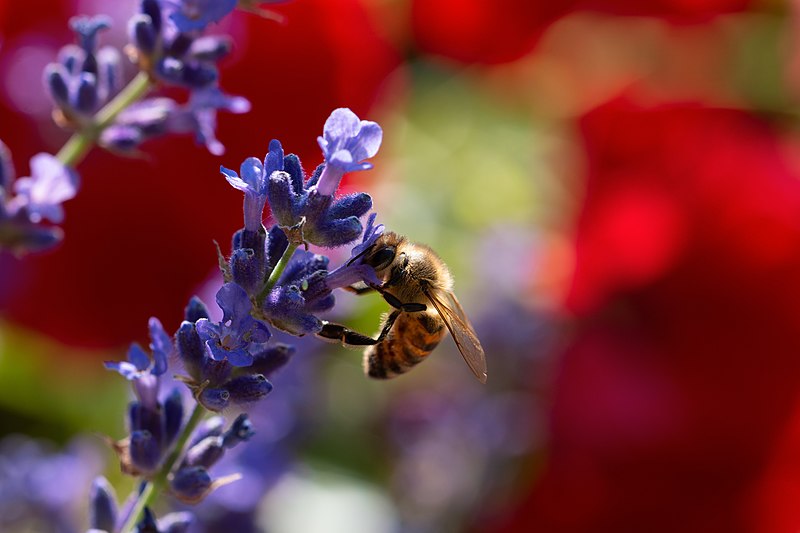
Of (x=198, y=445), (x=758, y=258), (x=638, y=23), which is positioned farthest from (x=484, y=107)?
(x=198, y=445)

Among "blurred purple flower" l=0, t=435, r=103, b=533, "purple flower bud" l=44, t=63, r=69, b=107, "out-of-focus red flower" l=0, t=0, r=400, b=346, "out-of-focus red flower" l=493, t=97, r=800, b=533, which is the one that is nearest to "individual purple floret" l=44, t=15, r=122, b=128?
"purple flower bud" l=44, t=63, r=69, b=107

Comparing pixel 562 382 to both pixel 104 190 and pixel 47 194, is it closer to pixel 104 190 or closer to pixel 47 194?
pixel 104 190

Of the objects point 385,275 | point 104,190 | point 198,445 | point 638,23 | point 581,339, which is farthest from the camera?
point 638,23

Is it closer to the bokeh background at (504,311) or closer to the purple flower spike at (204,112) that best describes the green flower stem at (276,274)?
the purple flower spike at (204,112)

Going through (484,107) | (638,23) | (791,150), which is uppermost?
(638,23)


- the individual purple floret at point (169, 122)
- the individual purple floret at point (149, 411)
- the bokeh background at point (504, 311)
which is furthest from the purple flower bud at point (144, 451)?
the bokeh background at point (504, 311)

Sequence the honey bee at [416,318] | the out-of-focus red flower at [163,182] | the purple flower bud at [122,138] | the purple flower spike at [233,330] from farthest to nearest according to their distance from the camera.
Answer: the out-of-focus red flower at [163,182] < the honey bee at [416,318] < the purple flower bud at [122,138] < the purple flower spike at [233,330]

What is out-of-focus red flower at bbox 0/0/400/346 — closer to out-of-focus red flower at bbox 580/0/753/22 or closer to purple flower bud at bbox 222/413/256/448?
out-of-focus red flower at bbox 580/0/753/22
